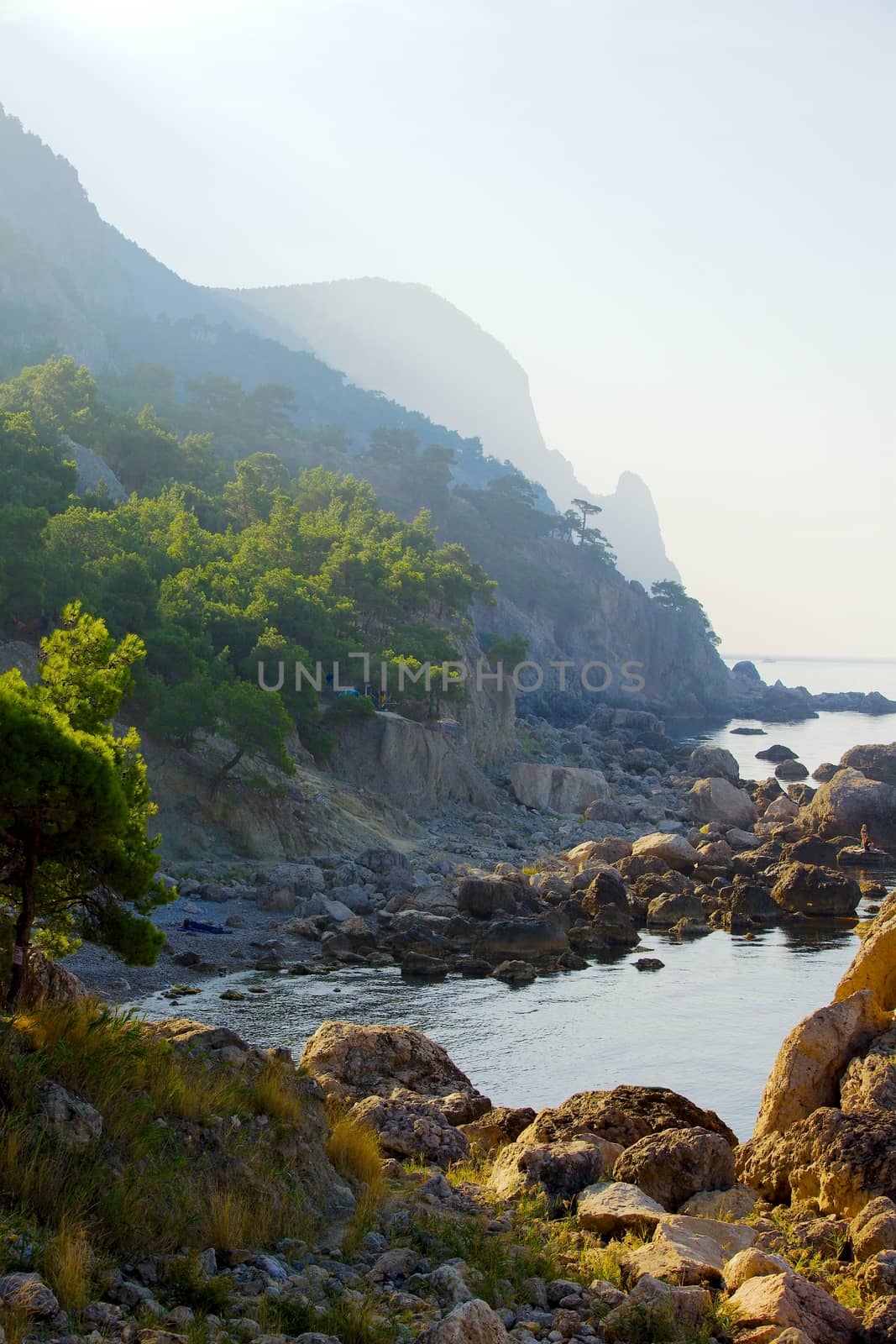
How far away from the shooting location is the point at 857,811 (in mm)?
51281

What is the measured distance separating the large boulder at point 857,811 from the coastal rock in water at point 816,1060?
119 ft

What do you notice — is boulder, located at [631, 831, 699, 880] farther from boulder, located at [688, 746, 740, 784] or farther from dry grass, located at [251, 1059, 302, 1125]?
dry grass, located at [251, 1059, 302, 1125]

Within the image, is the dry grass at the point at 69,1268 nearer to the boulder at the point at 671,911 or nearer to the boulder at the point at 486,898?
the boulder at the point at 486,898

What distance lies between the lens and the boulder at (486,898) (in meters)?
34.5

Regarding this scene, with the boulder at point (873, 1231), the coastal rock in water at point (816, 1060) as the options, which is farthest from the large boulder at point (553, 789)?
the boulder at point (873, 1231)

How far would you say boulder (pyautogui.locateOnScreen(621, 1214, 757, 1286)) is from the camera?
967 centimetres

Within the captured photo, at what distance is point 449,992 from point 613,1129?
1261 cm

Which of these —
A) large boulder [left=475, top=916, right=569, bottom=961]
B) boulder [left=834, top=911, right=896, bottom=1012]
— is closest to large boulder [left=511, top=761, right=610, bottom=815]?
large boulder [left=475, top=916, right=569, bottom=961]

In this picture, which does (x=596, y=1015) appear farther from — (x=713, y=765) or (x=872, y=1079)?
(x=713, y=765)

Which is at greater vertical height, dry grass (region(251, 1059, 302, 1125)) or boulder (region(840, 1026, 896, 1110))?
dry grass (region(251, 1059, 302, 1125))

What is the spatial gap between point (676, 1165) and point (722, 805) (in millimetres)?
46122

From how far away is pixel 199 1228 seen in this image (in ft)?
28.5

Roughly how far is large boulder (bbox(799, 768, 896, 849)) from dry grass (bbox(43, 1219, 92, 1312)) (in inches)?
1872

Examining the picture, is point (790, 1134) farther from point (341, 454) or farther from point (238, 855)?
point (341, 454)
